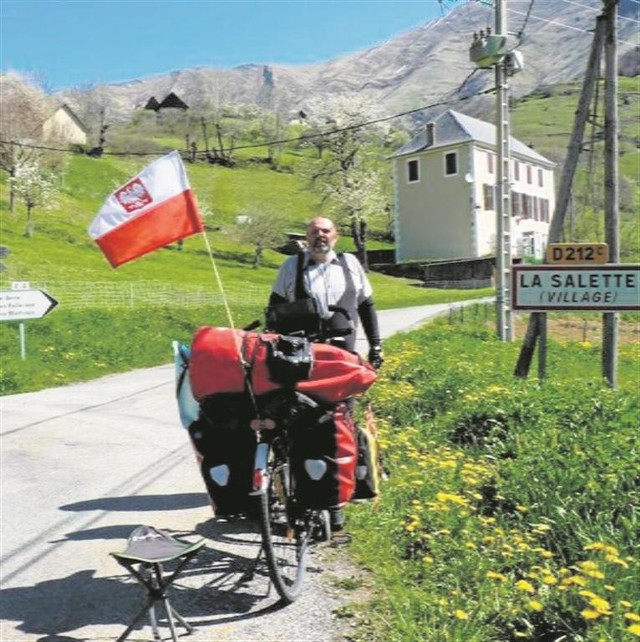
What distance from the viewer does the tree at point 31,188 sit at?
1911 inches

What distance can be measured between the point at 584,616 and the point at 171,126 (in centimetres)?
11878

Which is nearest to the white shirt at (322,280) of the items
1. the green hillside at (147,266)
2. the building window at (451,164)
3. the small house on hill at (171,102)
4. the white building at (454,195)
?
the green hillside at (147,266)

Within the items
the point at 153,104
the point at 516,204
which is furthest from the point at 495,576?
the point at 153,104

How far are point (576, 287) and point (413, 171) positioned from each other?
5573 cm

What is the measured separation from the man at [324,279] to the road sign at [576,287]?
4934 millimetres

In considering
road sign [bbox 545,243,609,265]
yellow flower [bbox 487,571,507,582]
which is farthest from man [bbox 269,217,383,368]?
road sign [bbox 545,243,609,265]

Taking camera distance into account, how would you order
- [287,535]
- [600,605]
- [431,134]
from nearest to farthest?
[600,605] < [287,535] < [431,134]

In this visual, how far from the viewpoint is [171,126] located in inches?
4535

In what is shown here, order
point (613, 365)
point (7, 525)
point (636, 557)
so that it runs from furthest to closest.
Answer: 1. point (613, 365)
2. point (7, 525)
3. point (636, 557)

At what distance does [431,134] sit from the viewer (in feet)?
206

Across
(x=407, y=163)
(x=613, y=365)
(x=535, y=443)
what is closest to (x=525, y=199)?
(x=407, y=163)

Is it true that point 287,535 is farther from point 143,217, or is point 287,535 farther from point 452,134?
point 452,134

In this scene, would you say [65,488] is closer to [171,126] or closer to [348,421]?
[348,421]

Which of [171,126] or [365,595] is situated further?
[171,126]
